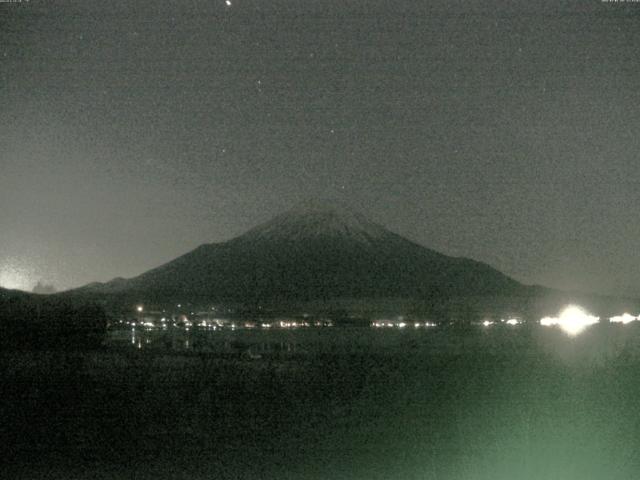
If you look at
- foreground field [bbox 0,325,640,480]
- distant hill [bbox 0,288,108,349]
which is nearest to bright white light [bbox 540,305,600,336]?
distant hill [bbox 0,288,108,349]

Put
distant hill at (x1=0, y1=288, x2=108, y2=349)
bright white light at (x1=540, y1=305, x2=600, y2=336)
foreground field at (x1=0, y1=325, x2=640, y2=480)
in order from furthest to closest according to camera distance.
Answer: bright white light at (x1=540, y1=305, x2=600, y2=336) < distant hill at (x1=0, y1=288, x2=108, y2=349) < foreground field at (x1=0, y1=325, x2=640, y2=480)

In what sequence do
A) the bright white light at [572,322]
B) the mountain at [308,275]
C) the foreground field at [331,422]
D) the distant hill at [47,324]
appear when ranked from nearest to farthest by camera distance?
the foreground field at [331,422] < the distant hill at [47,324] < the bright white light at [572,322] < the mountain at [308,275]

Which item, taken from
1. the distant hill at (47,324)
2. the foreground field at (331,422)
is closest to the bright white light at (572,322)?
the distant hill at (47,324)

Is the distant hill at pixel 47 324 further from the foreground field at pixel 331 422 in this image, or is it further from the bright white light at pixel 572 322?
the bright white light at pixel 572 322

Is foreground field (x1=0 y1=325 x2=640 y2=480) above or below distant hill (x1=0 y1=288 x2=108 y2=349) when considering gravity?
below

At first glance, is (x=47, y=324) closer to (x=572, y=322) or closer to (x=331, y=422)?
(x=331, y=422)

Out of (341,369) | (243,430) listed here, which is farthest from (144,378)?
(243,430)

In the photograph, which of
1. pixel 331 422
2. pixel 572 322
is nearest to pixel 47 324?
pixel 331 422

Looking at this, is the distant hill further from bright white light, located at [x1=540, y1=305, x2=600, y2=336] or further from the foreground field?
bright white light, located at [x1=540, y1=305, x2=600, y2=336]

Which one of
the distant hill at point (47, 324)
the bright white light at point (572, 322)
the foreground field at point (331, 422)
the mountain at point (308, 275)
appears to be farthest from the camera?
the mountain at point (308, 275)
